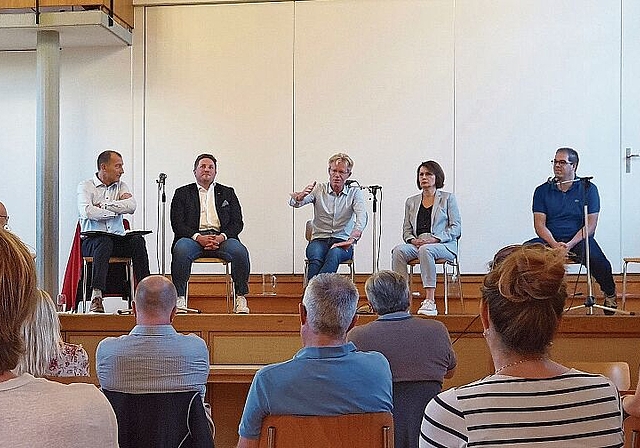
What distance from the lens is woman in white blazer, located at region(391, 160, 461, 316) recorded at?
6.20 meters

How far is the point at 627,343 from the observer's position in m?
5.12

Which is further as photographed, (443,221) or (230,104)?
(230,104)

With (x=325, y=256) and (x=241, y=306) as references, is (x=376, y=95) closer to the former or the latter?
(x=325, y=256)

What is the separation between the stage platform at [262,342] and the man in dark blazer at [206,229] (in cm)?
59

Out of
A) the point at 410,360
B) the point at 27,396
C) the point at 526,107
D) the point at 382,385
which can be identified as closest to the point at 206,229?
the point at 526,107

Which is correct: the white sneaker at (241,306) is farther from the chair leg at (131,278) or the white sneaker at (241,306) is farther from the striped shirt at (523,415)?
the striped shirt at (523,415)

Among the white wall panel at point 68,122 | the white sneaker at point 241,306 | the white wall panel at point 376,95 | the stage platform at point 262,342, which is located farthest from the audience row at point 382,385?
the white wall panel at point 68,122

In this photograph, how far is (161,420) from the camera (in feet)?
10.2

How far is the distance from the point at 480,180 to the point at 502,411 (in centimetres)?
642

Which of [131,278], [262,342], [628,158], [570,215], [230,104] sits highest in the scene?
[230,104]

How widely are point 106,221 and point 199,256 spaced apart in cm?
71

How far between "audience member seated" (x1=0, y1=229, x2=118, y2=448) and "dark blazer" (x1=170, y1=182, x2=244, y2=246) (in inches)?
195

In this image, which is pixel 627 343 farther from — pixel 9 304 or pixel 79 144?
pixel 79 144

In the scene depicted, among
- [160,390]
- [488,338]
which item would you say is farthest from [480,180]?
[488,338]
